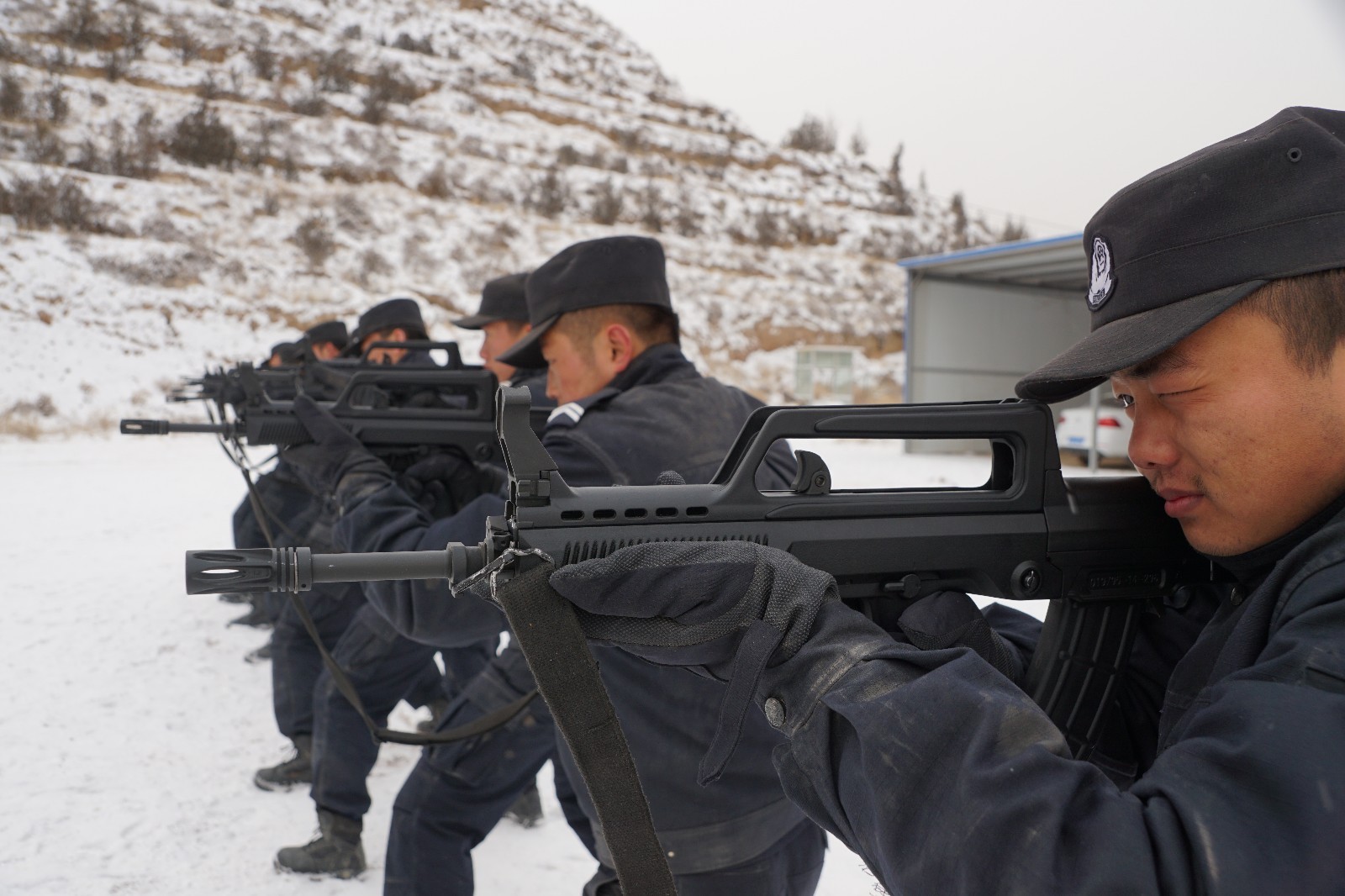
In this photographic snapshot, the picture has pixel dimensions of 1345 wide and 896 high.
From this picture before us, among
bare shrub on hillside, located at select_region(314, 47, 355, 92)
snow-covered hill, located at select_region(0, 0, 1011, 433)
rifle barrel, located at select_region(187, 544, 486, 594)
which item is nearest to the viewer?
rifle barrel, located at select_region(187, 544, 486, 594)

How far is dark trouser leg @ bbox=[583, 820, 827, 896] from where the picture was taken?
2.09m

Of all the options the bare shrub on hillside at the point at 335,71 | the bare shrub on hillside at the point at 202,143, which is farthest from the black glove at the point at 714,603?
the bare shrub on hillside at the point at 335,71

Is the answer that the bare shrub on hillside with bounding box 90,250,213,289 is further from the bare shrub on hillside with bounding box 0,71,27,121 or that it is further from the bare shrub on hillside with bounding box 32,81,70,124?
the bare shrub on hillside with bounding box 0,71,27,121

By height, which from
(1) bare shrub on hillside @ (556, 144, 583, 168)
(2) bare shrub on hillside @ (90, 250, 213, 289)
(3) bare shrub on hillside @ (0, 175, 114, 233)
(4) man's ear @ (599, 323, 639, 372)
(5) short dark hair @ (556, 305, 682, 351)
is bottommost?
(4) man's ear @ (599, 323, 639, 372)

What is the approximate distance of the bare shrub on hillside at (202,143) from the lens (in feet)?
76.8

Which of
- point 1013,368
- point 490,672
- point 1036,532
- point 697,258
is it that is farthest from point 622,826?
point 697,258

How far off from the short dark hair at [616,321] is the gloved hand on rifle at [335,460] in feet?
2.77

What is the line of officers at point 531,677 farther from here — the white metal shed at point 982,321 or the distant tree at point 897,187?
the distant tree at point 897,187

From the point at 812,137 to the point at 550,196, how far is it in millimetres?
13175

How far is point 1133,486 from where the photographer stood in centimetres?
156

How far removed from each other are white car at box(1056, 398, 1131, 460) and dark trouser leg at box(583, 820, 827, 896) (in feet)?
40.1

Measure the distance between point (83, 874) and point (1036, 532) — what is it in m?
3.46

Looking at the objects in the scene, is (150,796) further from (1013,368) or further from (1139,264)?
(1013,368)

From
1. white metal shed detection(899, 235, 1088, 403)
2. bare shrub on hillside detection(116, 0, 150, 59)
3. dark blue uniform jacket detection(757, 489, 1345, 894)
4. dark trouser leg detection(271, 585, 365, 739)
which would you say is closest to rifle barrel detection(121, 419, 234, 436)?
dark trouser leg detection(271, 585, 365, 739)
